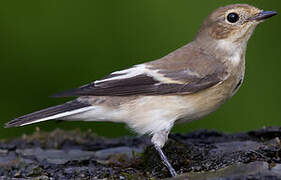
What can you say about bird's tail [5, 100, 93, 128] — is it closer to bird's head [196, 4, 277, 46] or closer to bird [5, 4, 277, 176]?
bird [5, 4, 277, 176]

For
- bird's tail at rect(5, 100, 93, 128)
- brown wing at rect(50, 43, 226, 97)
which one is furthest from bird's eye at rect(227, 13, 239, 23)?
bird's tail at rect(5, 100, 93, 128)

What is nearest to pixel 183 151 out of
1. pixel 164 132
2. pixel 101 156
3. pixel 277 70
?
pixel 164 132

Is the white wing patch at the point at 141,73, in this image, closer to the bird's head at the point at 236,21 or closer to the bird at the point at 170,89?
the bird at the point at 170,89

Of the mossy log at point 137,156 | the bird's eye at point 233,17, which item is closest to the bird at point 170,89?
the bird's eye at point 233,17

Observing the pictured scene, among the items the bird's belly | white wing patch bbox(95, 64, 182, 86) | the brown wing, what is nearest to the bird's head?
the brown wing

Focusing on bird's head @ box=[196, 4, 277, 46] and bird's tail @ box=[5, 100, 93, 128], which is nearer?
bird's tail @ box=[5, 100, 93, 128]

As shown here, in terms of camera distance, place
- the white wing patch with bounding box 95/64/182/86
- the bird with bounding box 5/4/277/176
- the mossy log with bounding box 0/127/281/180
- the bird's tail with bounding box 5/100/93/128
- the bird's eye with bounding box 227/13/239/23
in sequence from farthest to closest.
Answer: the bird's eye with bounding box 227/13/239/23
the white wing patch with bounding box 95/64/182/86
the bird with bounding box 5/4/277/176
the bird's tail with bounding box 5/100/93/128
the mossy log with bounding box 0/127/281/180

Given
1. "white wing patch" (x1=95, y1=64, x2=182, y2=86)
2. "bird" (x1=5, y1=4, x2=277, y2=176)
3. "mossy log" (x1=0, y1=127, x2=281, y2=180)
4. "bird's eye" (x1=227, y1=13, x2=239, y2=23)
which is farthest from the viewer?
"bird's eye" (x1=227, y1=13, x2=239, y2=23)

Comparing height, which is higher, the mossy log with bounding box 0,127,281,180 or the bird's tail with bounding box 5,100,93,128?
the bird's tail with bounding box 5,100,93,128

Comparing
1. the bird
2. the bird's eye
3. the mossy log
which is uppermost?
the bird's eye
